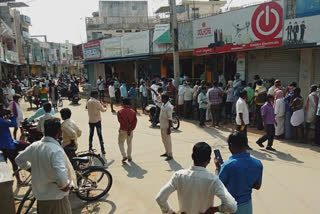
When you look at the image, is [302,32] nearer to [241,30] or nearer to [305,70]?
[305,70]

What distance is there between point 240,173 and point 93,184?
2948 mm

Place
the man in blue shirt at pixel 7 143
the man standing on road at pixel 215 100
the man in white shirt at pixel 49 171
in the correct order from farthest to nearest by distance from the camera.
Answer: the man standing on road at pixel 215 100 → the man in blue shirt at pixel 7 143 → the man in white shirt at pixel 49 171

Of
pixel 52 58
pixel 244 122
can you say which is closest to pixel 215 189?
pixel 244 122

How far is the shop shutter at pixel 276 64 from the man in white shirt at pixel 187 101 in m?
2.81

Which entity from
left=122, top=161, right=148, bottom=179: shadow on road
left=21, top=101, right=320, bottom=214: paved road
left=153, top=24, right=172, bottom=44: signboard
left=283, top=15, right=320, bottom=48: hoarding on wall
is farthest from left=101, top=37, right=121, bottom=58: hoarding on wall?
left=122, top=161, right=148, bottom=179: shadow on road

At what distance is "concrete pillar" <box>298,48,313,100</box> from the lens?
9641 millimetres

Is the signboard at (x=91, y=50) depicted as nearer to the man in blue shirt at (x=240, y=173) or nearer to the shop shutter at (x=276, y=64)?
the shop shutter at (x=276, y=64)

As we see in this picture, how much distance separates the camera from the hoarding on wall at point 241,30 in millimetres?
9867

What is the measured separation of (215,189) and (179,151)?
17.4 ft

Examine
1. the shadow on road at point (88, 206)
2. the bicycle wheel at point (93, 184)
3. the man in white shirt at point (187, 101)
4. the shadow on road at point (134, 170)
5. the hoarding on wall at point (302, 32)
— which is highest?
the hoarding on wall at point (302, 32)

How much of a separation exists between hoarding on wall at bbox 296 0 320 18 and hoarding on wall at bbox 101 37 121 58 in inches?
530

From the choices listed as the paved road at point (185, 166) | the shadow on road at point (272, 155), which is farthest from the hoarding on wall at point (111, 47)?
the shadow on road at point (272, 155)

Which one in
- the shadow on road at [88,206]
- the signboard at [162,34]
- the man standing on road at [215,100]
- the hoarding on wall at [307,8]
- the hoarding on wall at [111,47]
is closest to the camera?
the shadow on road at [88,206]

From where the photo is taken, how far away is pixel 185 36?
562 inches
